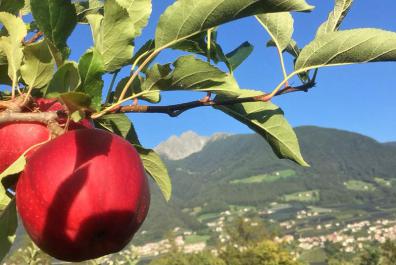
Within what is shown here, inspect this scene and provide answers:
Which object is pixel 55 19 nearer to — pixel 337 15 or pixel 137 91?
pixel 137 91

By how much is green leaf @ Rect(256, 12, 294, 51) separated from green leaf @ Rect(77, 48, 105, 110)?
0.50m

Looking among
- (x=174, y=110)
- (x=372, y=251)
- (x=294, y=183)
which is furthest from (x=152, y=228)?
(x=174, y=110)

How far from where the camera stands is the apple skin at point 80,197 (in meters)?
0.73

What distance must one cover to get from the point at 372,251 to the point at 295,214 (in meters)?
59.6

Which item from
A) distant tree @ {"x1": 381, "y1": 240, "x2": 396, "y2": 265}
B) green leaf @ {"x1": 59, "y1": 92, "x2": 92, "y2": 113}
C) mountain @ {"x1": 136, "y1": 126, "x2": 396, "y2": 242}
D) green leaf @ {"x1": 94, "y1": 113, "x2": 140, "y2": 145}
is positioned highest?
green leaf @ {"x1": 59, "y1": 92, "x2": 92, "y2": 113}

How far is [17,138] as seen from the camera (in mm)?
874

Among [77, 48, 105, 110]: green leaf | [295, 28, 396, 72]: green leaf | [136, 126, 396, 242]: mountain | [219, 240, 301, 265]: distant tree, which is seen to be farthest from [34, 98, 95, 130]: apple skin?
[136, 126, 396, 242]: mountain

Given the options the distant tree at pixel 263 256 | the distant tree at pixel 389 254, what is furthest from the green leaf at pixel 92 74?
the distant tree at pixel 389 254

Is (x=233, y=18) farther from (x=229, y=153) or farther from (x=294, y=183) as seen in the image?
(x=229, y=153)

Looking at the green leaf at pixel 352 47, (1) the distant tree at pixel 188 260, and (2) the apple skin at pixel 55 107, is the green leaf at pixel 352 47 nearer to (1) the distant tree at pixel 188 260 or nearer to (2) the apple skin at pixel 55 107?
(2) the apple skin at pixel 55 107

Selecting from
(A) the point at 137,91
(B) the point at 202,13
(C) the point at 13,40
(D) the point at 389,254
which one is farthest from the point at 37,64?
(D) the point at 389,254

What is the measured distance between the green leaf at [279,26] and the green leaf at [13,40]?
53cm

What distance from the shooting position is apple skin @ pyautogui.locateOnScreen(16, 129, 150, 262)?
73 centimetres

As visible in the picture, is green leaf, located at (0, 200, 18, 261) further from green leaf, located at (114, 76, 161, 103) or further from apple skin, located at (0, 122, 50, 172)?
green leaf, located at (114, 76, 161, 103)
